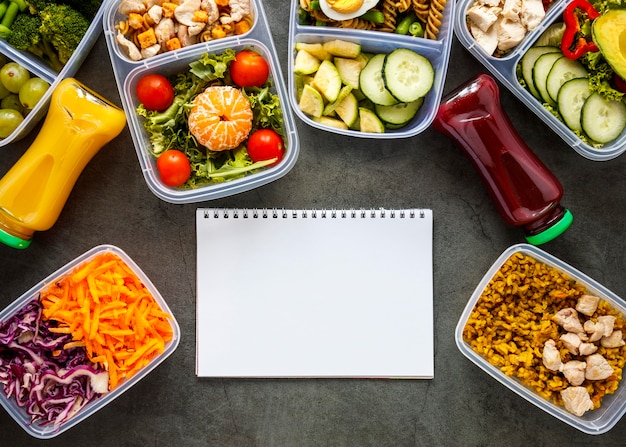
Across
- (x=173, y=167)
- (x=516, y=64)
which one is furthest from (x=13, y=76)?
(x=516, y=64)

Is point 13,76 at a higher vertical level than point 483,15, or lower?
lower

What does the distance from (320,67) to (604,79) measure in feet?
2.76

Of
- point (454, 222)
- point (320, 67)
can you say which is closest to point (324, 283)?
point (454, 222)

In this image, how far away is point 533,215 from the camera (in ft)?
5.87

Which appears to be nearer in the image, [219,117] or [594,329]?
[219,117]

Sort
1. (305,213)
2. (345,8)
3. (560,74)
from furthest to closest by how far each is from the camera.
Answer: (305,213)
(560,74)
(345,8)

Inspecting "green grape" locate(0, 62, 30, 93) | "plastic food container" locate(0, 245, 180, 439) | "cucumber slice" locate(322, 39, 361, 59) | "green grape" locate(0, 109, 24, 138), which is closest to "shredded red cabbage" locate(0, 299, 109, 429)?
"plastic food container" locate(0, 245, 180, 439)

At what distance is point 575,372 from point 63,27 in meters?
1.81

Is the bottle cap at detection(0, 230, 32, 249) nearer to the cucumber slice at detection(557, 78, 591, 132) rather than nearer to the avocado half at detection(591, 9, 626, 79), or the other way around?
the cucumber slice at detection(557, 78, 591, 132)

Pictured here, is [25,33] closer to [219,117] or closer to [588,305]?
[219,117]

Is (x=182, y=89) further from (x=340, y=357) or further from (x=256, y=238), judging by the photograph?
(x=340, y=357)

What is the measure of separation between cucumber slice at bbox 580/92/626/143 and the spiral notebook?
1.77ft

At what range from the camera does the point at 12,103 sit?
1.76 metres

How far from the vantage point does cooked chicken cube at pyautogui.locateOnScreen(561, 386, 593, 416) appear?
179 centimetres
